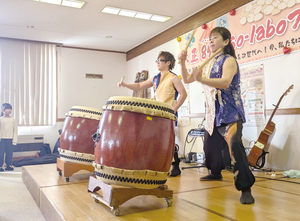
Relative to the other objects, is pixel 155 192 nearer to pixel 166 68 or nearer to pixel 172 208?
pixel 172 208

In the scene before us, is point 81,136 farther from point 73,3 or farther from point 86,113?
point 73,3

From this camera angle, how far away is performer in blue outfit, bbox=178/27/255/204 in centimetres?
184

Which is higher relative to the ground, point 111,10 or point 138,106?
point 111,10

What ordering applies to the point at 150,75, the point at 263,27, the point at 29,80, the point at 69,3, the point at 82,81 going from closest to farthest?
the point at 263,27
the point at 69,3
the point at 150,75
the point at 29,80
the point at 82,81

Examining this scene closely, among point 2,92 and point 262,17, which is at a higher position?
point 262,17

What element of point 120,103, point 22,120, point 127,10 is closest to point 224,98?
point 120,103

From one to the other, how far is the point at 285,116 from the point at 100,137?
2637 millimetres

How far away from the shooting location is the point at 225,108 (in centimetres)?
207

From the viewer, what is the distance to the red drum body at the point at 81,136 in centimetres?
269

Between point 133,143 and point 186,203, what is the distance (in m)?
0.58

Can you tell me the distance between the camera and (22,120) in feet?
21.4

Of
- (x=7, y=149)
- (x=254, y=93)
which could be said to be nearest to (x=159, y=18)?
(x=254, y=93)

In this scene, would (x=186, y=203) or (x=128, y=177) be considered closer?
(x=128, y=177)

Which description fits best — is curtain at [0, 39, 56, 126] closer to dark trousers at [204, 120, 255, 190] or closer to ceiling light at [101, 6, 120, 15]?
ceiling light at [101, 6, 120, 15]
